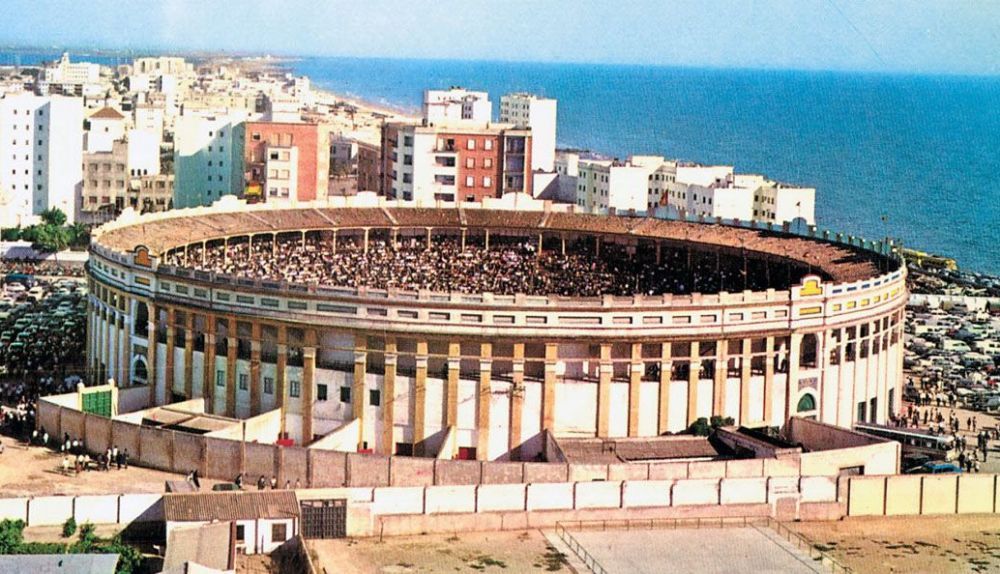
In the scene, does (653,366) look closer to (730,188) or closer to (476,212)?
(476,212)

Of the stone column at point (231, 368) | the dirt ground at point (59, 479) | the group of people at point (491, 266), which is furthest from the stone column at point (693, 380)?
the dirt ground at point (59, 479)

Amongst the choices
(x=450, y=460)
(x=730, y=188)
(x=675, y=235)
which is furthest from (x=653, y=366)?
(x=730, y=188)

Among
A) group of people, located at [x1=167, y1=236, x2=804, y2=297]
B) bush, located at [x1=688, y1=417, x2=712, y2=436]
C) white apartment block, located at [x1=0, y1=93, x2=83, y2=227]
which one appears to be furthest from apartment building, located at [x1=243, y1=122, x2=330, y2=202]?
bush, located at [x1=688, y1=417, x2=712, y2=436]

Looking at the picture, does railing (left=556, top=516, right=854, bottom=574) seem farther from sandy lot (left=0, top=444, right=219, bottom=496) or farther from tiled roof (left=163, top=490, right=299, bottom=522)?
sandy lot (left=0, top=444, right=219, bottom=496)

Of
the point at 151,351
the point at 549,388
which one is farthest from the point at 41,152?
the point at 549,388

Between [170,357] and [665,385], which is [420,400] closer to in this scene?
[665,385]
